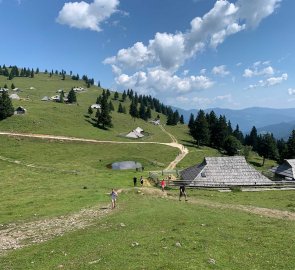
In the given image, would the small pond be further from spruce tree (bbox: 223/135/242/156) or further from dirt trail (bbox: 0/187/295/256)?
spruce tree (bbox: 223/135/242/156)

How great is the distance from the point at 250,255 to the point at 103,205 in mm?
20638

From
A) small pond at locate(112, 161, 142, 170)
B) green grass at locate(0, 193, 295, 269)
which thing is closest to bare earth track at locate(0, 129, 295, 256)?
green grass at locate(0, 193, 295, 269)

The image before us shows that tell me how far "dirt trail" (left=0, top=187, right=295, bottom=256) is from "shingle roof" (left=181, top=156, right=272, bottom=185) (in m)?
17.1

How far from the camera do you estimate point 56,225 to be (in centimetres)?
2944

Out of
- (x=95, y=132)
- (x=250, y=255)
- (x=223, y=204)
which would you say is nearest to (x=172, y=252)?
(x=250, y=255)

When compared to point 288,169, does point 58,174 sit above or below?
below

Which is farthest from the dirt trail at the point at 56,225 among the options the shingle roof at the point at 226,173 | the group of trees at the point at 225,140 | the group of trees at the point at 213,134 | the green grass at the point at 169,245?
the group of trees at the point at 213,134

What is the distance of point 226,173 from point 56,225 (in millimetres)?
35396

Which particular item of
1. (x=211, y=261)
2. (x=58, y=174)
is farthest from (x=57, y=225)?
(x=58, y=174)

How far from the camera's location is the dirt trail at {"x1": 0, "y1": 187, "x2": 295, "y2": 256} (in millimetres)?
25470

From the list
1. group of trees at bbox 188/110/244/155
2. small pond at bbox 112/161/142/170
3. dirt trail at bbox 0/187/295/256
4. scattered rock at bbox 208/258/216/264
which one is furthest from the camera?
group of trees at bbox 188/110/244/155

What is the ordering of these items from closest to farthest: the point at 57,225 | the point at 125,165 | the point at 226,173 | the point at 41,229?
the point at 41,229 < the point at 57,225 < the point at 226,173 < the point at 125,165

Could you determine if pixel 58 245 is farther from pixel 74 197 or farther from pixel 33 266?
pixel 74 197

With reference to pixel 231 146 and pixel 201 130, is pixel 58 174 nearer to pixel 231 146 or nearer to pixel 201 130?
pixel 231 146
